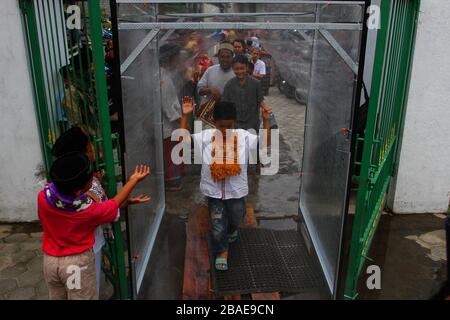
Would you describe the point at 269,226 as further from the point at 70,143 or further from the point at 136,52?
the point at 70,143

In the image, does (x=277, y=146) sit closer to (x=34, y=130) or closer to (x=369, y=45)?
(x=369, y=45)

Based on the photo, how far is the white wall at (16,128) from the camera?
4.14 metres

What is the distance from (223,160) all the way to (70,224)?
144 centimetres

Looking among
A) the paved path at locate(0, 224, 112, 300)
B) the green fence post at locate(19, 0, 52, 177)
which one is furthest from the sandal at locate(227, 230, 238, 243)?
the green fence post at locate(19, 0, 52, 177)

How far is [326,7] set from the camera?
3.55 m

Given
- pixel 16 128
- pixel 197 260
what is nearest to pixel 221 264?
pixel 197 260

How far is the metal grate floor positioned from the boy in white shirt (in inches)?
7.6

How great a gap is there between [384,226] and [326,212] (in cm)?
136

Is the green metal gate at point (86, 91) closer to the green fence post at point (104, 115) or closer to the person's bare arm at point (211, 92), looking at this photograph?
the green fence post at point (104, 115)

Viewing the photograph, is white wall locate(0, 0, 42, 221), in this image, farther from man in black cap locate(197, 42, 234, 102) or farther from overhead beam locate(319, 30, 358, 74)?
overhead beam locate(319, 30, 358, 74)

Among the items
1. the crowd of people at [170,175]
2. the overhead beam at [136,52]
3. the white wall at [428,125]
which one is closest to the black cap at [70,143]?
the crowd of people at [170,175]

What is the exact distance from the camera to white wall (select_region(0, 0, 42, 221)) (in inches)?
163
